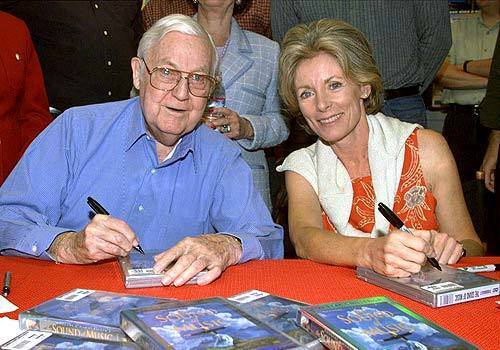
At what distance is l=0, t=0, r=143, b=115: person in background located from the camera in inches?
131

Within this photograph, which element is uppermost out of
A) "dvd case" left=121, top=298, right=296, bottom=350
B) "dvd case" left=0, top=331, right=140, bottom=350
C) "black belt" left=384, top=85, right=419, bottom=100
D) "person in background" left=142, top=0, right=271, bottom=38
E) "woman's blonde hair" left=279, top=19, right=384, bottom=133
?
"person in background" left=142, top=0, right=271, bottom=38

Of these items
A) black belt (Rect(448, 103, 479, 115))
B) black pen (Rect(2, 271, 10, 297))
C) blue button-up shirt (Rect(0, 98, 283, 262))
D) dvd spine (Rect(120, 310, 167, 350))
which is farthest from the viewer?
black belt (Rect(448, 103, 479, 115))

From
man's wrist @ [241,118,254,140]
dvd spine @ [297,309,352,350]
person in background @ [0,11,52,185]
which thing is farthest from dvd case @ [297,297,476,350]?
person in background @ [0,11,52,185]

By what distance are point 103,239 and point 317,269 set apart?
59 centimetres

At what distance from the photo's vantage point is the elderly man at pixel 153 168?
2138 mm

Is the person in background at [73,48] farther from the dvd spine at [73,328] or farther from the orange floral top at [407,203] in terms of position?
the dvd spine at [73,328]

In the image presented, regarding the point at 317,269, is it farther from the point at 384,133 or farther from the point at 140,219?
the point at 384,133

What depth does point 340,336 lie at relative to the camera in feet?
3.98

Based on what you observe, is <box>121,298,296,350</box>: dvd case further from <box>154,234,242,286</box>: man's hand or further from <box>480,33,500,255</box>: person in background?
<box>480,33,500,255</box>: person in background

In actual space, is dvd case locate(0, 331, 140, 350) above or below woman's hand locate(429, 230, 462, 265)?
above

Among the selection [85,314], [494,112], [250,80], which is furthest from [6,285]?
[494,112]

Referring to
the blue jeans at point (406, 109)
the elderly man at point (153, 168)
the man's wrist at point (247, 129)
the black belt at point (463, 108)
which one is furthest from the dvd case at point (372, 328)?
the black belt at point (463, 108)

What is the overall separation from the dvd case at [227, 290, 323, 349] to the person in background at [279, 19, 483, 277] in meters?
0.80

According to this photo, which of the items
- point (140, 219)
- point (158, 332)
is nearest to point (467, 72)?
point (140, 219)
